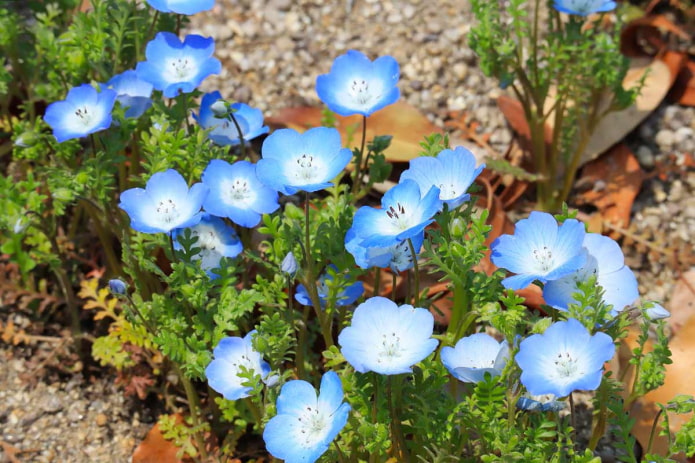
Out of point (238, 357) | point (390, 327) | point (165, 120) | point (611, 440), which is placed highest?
point (165, 120)

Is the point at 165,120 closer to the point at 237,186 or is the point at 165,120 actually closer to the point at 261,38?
the point at 237,186

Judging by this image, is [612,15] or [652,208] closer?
[652,208]

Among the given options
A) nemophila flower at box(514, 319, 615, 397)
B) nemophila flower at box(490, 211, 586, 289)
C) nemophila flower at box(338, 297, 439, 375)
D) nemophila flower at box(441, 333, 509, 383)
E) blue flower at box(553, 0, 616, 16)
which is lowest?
nemophila flower at box(441, 333, 509, 383)

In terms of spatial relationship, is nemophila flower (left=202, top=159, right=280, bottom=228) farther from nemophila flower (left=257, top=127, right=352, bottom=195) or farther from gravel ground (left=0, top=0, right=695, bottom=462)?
gravel ground (left=0, top=0, right=695, bottom=462)

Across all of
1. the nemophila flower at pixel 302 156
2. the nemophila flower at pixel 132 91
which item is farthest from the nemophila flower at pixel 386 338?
the nemophila flower at pixel 132 91

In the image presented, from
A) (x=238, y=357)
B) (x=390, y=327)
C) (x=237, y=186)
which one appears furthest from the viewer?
(x=237, y=186)

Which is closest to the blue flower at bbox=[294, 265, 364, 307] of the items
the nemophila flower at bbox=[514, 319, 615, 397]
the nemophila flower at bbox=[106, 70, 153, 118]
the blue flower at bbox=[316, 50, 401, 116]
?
the blue flower at bbox=[316, 50, 401, 116]

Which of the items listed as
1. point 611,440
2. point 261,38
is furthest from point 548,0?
point 611,440

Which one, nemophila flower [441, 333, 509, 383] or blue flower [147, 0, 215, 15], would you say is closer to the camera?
nemophila flower [441, 333, 509, 383]
